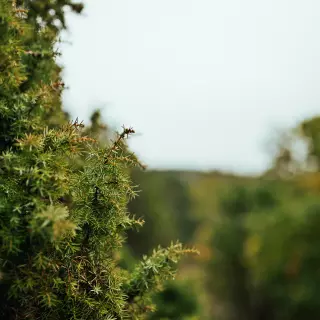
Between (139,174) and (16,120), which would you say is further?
(139,174)

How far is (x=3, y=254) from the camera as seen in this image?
387cm

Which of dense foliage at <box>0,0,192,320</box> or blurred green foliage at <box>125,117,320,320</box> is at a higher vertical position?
blurred green foliage at <box>125,117,320,320</box>

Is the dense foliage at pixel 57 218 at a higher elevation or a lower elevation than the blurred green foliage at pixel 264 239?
lower

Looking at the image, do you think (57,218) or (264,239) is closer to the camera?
(57,218)

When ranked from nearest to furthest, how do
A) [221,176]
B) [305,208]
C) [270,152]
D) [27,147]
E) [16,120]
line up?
[27,147] < [16,120] < [305,208] < [270,152] < [221,176]

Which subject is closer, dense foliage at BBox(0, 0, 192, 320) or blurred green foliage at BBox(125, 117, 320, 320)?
dense foliage at BBox(0, 0, 192, 320)

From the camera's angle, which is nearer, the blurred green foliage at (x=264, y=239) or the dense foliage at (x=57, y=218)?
the dense foliage at (x=57, y=218)

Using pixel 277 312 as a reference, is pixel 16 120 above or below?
below

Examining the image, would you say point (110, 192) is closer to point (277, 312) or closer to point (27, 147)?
point (27, 147)

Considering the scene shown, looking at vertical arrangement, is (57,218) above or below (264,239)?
below

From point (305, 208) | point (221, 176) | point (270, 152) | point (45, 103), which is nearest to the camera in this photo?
point (45, 103)

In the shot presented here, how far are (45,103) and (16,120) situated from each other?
1.62ft

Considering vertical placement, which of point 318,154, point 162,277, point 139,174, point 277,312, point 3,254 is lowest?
point 3,254

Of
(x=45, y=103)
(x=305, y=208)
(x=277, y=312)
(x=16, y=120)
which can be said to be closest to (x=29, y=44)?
(x=45, y=103)
